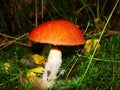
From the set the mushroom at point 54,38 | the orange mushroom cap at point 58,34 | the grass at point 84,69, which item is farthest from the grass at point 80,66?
the orange mushroom cap at point 58,34

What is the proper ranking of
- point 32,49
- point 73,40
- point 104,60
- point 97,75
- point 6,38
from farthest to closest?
1. point 6,38
2. point 32,49
3. point 104,60
4. point 97,75
5. point 73,40

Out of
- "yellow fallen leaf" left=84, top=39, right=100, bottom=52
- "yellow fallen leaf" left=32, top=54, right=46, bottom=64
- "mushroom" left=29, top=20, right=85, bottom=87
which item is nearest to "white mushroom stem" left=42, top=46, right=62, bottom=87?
"mushroom" left=29, top=20, right=85, bottom=87

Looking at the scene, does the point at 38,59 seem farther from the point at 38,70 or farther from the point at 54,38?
the point at 54,38

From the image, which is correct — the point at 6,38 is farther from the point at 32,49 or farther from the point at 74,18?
the point at 74,18

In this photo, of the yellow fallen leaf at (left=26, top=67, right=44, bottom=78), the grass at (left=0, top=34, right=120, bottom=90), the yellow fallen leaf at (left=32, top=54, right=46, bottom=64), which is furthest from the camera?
the yellow fallen leaf at (left=32, top=54, right=46, bottom=64)

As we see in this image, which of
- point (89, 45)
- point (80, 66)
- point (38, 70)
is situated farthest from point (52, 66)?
point (89, 45)

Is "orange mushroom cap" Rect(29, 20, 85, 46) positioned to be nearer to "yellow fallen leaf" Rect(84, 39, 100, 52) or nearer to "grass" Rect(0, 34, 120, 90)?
"grass" Rect(0, 34, 120, 90)

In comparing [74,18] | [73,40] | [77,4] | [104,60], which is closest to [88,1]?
[77,4]

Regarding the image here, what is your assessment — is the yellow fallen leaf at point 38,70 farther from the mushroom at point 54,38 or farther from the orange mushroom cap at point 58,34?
the orange mushroom cap at point 58,34
